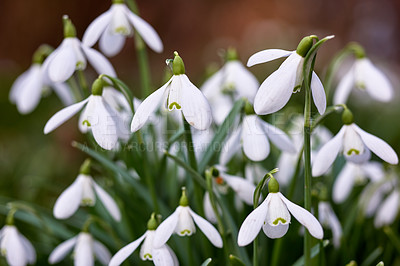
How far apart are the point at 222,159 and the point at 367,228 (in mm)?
643

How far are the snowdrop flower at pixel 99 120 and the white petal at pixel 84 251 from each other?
0.34m

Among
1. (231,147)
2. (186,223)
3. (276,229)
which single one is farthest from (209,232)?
(231,147)

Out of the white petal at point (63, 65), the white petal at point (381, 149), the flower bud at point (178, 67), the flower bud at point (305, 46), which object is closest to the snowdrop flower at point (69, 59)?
the white petal at point (63, 65)

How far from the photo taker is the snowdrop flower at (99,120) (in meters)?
1.12

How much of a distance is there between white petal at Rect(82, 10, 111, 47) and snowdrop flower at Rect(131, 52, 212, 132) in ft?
1.28

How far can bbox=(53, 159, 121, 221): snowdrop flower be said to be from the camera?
133 centimetres

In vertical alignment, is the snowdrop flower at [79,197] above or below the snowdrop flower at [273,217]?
below

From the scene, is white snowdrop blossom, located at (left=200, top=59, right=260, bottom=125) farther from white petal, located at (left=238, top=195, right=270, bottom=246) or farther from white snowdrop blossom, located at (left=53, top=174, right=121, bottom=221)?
white petal, located at (left=238, top=195, right=270, bottom=246)

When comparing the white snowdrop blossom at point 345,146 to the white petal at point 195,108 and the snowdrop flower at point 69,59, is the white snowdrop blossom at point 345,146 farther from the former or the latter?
the snowdrop flower at point 69,59

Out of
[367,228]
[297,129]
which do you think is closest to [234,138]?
[297,129]

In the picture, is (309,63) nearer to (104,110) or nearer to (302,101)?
(104,110)

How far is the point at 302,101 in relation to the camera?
3203 millimetres

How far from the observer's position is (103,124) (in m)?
1.14

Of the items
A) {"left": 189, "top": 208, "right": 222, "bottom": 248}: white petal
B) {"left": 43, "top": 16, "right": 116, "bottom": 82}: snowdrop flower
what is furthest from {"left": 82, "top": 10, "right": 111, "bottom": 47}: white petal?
{"left": 189, "top": 208, "right": 222, "bottom": 248}: white petal
